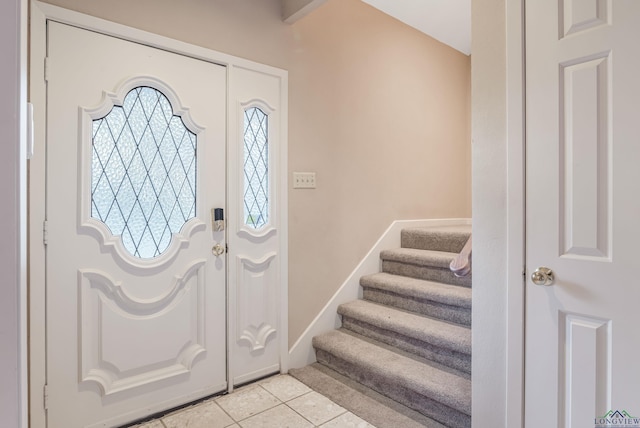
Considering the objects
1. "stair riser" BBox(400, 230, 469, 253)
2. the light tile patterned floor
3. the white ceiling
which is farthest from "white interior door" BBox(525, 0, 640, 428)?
the white ceiling

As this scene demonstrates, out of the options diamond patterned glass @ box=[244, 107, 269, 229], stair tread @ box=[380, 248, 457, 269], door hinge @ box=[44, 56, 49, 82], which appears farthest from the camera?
stair tread @ box=[380, 248, 457, 269]

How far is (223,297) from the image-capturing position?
6.81ft

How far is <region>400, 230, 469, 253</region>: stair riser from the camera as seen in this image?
8.60ft

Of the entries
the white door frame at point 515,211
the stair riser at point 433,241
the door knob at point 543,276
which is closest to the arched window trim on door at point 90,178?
the white door frame at point 515,211

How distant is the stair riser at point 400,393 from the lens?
1.71 m

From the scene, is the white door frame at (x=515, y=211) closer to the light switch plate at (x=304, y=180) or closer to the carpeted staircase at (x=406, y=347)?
the carpeted staircase at (x=406, y=347)

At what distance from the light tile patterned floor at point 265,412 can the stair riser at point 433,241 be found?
4.89 feet

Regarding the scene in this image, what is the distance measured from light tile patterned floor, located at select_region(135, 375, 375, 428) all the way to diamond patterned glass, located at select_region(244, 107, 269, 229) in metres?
1.06

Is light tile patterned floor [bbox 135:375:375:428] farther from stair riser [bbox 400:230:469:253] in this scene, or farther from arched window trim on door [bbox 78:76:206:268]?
stair riser [bbox 400:230:469:253]

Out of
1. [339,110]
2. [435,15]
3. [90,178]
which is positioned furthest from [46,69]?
[435,15]

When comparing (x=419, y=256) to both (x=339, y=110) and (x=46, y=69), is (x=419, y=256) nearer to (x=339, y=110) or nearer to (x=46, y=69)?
(x=339, y=110)

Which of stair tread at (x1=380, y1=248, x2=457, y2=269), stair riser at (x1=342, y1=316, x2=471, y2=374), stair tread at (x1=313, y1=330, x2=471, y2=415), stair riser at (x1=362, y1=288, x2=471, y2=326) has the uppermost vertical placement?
stair tread at (x1=380, y1=248, x2=457, y2=269)

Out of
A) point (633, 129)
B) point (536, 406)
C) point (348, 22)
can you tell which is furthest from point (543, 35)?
point (348, 22)

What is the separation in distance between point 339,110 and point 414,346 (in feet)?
5.99
